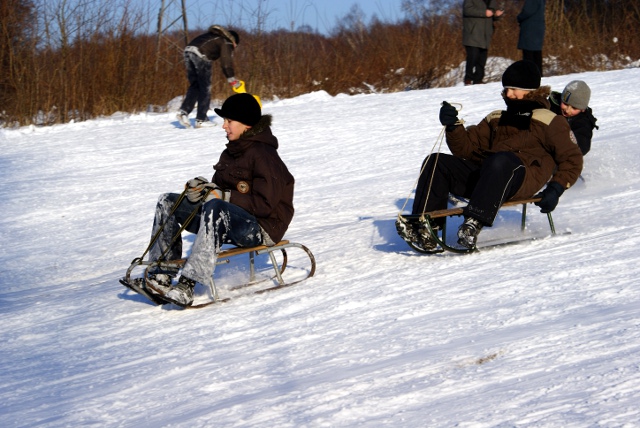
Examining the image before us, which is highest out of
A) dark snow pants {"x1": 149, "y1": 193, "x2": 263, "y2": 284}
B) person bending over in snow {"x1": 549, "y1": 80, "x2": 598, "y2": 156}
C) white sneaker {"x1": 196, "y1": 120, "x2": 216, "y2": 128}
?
person bending over in snow {"x1": 549, "y1": 80, "x2": 598, "y2": 156}

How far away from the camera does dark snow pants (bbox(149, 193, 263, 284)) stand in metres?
4.68

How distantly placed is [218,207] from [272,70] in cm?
1024

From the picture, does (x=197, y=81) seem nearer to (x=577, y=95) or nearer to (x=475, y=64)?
(x=475, y=64)

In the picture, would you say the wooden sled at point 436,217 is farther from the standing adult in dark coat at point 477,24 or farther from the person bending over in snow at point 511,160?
the standing adult in dark coat at point 477,24

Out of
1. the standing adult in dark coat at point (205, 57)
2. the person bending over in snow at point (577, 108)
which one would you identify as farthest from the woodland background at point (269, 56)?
the person bending over in snow at point (577, 108)

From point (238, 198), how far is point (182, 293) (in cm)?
62

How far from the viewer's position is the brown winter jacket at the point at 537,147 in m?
5.43

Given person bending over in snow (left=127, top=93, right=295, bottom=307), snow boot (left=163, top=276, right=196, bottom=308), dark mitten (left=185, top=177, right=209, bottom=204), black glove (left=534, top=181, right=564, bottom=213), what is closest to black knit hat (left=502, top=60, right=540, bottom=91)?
black glove (left=534, top=181, right=564, bottom=213)

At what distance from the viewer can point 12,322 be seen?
5.11 m

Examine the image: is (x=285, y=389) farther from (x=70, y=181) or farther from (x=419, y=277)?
(x=70, y=181)

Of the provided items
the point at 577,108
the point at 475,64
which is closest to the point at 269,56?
the point at 475,64

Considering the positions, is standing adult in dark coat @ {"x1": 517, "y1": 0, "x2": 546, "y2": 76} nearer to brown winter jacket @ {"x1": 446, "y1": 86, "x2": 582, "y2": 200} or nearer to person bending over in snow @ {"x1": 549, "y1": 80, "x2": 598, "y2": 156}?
person bending over in snow @ {"x1": 549, "y1": 80, "x2": 598, "y2": 156}

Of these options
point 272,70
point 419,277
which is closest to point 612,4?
point 272,70

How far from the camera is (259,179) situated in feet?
16.1
